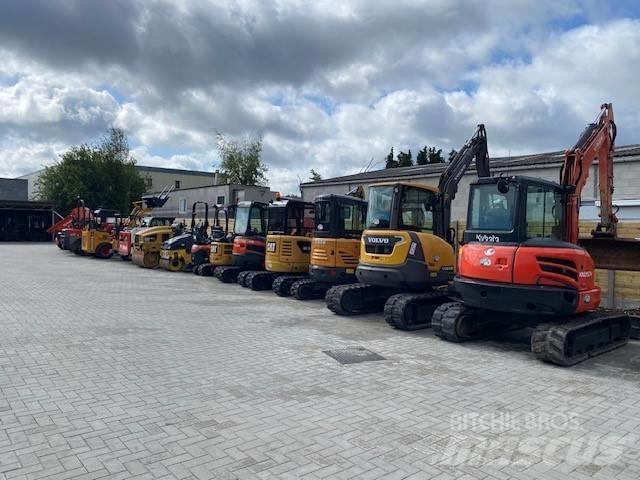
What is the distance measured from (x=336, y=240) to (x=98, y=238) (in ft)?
62.2

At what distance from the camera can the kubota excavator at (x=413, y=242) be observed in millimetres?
10352

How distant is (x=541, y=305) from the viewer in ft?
26.3

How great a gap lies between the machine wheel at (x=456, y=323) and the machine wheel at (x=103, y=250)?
22920 millimetres

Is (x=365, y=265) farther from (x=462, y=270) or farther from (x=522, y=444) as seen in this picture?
(x=522, y=444)

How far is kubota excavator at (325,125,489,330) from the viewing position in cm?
1035

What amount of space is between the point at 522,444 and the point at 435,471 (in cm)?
108

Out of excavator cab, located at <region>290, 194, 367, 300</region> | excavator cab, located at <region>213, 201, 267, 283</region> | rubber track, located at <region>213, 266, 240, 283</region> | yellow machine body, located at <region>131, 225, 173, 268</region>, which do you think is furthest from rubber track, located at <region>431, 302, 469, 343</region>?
yellow machine body, located at <region>131, 225, 173, 268</region>

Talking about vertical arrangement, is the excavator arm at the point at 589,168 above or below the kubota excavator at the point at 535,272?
above

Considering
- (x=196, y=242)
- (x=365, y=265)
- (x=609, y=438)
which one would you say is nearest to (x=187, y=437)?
(x=609, y=438)

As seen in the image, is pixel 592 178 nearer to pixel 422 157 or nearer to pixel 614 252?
pixel 614 252

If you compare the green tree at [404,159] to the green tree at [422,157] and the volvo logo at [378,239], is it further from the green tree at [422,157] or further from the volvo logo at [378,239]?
the volvo logo at [378,239]

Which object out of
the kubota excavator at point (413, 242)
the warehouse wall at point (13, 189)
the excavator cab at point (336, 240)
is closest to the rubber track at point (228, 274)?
the excavator cab at point (336, 240)

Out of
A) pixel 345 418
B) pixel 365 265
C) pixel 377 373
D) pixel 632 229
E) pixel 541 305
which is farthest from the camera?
pixel 632 229

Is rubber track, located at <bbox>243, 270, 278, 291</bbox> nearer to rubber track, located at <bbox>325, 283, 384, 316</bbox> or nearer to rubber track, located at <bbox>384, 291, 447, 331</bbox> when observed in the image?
rubber track, located at <bbox>325, 283, 384, 316</bbox>
